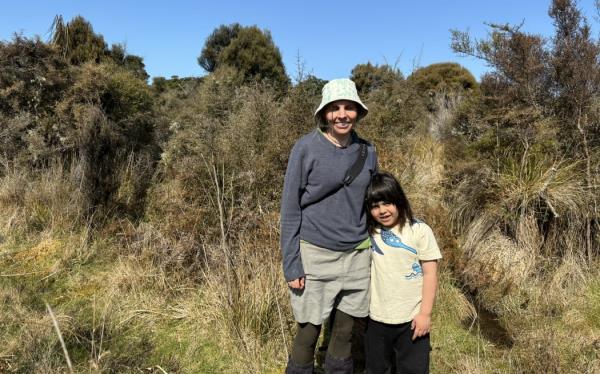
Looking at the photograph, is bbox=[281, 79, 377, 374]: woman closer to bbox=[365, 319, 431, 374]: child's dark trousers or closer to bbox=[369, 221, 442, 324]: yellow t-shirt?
bbox=[369, 221, 442, 324]: yellow t-shirt

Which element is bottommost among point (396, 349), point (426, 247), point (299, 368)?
point (299, 368)

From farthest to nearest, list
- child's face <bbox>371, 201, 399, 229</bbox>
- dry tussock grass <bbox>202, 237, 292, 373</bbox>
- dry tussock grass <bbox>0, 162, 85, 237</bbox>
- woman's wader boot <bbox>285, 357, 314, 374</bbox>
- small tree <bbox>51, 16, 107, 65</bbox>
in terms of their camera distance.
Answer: small tree <bbox>51, 16, 107, 65</bbox>, dry tussock grass <bbox>0, 162, 85, 237</bbox>, dry tussock grass <bbox>202, 237, 292, 373</bbox>, woman's wader boot <bbox>285, 357, 314, 374</bbox>, child's face <bbox>371, 201, 399, 229</bbox>

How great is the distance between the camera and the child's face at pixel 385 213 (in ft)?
7.45

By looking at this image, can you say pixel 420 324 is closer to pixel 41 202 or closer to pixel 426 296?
pixel 426 296

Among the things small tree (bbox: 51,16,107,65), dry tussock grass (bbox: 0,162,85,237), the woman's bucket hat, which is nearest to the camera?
the woman's bucket hat

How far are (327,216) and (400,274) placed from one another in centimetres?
49

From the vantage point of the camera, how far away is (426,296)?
A: 226 cm

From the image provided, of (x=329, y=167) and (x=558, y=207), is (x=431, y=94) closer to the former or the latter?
(x=558, y=207)

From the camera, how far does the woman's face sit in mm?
2193

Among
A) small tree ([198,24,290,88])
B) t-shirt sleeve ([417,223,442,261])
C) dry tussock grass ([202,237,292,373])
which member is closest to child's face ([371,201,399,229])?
t-shirt sleeve ([417,223,442,261])

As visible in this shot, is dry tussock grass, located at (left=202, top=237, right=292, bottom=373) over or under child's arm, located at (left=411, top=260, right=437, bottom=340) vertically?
under

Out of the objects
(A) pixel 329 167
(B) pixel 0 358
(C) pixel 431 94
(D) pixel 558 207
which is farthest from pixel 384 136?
(C) pixel 431 94

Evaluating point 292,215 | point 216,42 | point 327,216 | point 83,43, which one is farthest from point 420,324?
point 216,42

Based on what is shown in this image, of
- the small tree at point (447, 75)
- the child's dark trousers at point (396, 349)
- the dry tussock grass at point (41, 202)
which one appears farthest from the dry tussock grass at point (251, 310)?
the small tree at point (447, 75)
